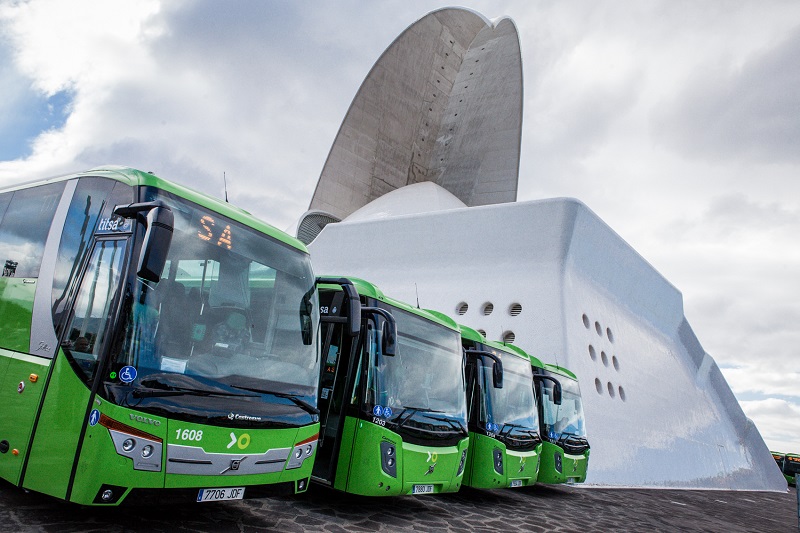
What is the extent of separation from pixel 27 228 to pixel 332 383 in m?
3.06

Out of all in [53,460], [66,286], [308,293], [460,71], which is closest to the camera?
[53,460]

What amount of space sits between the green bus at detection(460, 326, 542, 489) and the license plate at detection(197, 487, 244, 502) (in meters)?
4.06

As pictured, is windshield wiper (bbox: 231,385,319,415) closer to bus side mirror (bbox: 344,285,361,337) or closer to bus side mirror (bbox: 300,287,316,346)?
bus side mirror (bbox: 300,287,316,346)

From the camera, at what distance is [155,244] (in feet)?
11.5

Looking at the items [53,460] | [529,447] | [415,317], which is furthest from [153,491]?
[529,447]

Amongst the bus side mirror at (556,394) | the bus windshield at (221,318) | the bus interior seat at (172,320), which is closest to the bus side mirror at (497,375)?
the bus side mirror at (556,394)

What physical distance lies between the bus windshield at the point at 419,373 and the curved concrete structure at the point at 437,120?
840 inches

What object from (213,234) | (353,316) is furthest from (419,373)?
(213,234)

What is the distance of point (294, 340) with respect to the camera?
4.57m

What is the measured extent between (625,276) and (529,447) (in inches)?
454

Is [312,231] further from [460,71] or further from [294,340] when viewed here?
[294,340]

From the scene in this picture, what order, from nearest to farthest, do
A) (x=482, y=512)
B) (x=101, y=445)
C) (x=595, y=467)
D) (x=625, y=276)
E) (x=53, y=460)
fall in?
(x=101, y=445) < (x=53, y=460) < (x=482, y=512) < (x=595, y=467) < (x=625, y=276)

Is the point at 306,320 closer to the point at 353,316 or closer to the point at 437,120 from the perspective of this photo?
the point at 353,316

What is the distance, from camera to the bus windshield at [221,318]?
3.67 metres
